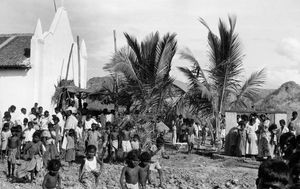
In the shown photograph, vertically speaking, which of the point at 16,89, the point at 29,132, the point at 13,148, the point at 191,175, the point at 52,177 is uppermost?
the point at 16,89

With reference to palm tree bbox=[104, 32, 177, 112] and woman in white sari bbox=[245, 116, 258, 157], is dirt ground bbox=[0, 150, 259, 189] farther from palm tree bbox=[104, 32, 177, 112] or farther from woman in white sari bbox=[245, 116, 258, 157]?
palm tree bbox=[104, 32, 177, 112]

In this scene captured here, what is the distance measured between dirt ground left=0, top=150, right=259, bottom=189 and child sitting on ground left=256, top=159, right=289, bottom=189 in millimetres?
6929

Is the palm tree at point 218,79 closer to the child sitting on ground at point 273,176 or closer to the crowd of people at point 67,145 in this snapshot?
the crowd of people at point 67,145

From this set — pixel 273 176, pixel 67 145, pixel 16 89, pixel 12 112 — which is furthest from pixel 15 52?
pixel 273 176

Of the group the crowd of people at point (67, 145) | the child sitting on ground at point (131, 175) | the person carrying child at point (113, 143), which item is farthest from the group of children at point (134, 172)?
the person carrying child at point (113, 143)

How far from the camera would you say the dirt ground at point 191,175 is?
31.8 feet

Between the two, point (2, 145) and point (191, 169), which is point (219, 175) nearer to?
point (191, 169)

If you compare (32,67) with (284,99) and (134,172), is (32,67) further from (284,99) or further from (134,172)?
(284,99)

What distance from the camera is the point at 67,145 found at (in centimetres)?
1104

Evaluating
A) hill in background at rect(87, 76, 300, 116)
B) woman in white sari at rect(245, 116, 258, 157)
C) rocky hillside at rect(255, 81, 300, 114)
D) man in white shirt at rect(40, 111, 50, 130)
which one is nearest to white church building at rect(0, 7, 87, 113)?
man in white shirt at rect(40, 111, 50, 130)

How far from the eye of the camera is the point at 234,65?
13.3 metres

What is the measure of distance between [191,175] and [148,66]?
4343 mm

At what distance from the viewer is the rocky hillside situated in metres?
23.4

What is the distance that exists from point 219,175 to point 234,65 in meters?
4.19
